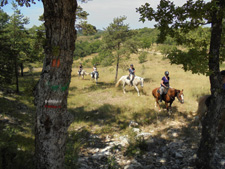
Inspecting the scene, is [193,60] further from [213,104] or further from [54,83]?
[54,83]

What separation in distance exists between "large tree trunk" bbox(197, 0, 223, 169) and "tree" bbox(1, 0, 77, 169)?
372 centimetres

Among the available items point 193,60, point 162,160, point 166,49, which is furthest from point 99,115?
point 193,60

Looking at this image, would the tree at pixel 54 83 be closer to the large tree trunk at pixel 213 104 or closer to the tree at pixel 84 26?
the large tree trunk at pixel 213 104

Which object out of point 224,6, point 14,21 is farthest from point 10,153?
point 14,21

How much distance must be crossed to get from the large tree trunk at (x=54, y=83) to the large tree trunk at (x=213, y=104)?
3.73m

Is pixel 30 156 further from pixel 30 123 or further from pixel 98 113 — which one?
pixel 98 113

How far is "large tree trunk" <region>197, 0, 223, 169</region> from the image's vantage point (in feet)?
14.6

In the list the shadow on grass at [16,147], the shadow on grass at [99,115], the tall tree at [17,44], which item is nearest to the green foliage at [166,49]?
the shadow on grass at [16,147]

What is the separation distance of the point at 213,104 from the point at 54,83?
4.32 meters

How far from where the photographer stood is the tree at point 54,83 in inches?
103

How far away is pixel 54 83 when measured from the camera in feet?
8.98

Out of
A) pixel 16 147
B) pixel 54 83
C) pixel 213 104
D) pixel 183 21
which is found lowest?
pixel 16 147

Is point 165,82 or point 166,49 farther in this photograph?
point 166,49

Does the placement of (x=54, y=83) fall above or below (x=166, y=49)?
below
